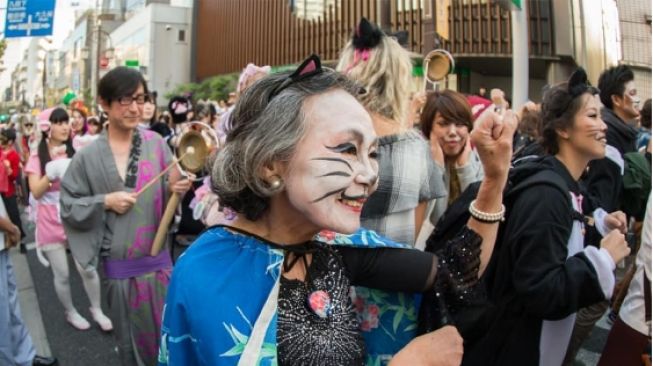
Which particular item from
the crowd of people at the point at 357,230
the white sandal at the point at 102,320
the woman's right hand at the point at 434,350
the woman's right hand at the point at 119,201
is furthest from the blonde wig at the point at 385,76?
the white sandal at the point at 102,320

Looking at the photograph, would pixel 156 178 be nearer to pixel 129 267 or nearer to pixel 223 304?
pixel 129 267

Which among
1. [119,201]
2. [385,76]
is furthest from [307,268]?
[119,201]

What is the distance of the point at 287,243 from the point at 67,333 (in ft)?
12.2

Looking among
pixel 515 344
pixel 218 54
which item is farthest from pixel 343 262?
pixel 218 54

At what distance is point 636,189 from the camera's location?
3.90 metres

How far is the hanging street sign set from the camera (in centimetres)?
1113

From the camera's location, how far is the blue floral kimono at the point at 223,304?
3.63 ft

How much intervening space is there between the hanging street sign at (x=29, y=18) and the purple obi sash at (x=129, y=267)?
404 inches

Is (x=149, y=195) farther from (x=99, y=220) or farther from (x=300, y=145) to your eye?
(x=300, y=145)

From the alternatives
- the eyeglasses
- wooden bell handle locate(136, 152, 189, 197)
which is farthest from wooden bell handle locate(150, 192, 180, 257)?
the eyeglasses

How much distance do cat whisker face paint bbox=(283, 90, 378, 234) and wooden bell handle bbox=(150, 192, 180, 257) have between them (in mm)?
1725

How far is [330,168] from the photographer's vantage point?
1.16 metres

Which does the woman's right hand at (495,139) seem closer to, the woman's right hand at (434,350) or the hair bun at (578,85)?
the woman's right hand at (434,350)

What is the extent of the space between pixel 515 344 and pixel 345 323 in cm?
95
